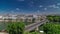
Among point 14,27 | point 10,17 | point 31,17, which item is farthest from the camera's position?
point 31,17

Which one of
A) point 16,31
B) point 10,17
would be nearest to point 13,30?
point 16,31

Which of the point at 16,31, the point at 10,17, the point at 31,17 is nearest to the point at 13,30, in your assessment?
the point at 16,31

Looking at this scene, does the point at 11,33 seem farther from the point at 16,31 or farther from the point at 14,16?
the point at 14,16

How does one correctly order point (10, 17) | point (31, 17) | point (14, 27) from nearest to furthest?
point (14, 27), point (10, 17), point (31, 17)

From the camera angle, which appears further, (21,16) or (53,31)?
(21,16)

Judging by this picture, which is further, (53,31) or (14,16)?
(14,16)

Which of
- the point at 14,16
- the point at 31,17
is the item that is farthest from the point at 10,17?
the point at 31,17

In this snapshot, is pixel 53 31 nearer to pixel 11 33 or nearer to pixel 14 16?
pixel 11 33
